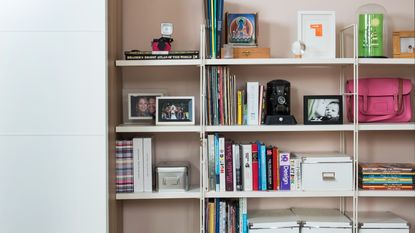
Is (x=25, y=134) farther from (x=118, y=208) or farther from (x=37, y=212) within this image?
(x=118, y=208)

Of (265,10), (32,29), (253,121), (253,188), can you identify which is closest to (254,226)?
(253,188)

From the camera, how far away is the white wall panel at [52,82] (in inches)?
88.4

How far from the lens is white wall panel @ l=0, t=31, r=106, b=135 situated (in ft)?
7.37

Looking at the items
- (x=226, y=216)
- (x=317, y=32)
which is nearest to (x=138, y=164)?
(x=226, y=216)

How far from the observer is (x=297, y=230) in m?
2.58

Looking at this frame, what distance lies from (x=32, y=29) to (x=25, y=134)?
491mm

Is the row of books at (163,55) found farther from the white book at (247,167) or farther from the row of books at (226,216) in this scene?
the row of books at (226,216)

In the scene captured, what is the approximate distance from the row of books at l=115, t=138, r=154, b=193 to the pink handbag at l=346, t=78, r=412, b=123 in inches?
45.4

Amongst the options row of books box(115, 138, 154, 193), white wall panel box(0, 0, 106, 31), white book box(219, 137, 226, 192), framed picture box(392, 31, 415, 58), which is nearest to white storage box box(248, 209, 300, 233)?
white book box(219, 137, 226, 192)

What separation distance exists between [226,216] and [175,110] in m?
0.64

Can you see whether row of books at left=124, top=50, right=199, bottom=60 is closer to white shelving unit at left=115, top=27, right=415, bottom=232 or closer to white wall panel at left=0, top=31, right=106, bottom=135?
white shelving unit at left=115, top=27, right=415, bottom=232

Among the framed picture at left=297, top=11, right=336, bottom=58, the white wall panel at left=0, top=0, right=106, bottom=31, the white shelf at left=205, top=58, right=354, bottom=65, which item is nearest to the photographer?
the white wall panel at left=0, top=0, right=106, bottom=31

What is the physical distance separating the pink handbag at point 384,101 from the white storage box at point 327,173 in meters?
0.28

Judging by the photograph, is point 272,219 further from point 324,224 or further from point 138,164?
point 138,164
